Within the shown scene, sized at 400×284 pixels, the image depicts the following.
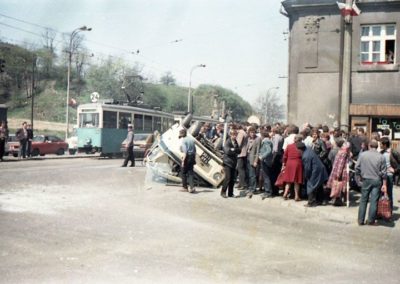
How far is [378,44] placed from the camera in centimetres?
2103

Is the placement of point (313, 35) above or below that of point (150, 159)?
above

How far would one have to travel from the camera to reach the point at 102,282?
5.38m

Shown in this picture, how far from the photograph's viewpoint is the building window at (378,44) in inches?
821

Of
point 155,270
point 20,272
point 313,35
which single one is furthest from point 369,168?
point 313,35

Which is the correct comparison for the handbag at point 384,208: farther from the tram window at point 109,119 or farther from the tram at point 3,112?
the tram at point 3,112

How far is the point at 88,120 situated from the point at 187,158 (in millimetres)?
15255

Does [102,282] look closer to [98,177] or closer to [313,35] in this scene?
[98,177]

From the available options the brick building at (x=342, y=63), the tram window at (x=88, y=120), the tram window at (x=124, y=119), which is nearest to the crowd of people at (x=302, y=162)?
the brick building at (x=342, y=63)

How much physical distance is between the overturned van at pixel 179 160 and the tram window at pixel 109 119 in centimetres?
1248

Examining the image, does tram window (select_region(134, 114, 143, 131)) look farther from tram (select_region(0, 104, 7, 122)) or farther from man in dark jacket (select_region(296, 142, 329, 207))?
man in dark jacket (select_region(296, 142, 329, 207))

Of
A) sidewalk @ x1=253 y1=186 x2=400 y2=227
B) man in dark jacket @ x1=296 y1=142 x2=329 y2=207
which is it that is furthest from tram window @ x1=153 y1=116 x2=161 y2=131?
man in dark jacket @ x1=296 y1=142 x2=329 y2=207

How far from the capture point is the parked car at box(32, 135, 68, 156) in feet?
99.7

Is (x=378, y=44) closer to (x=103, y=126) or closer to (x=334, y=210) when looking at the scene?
(x=334, y=210)

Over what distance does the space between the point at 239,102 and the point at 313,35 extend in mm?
88079
